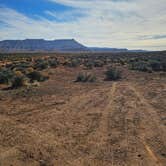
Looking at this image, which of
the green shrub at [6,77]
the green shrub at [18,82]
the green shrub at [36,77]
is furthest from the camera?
the green shrub at [36,77]

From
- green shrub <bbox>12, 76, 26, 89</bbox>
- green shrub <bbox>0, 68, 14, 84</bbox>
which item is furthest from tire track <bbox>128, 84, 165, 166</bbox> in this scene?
green shrub <bbox>0, 68, 14, 84</bbox>

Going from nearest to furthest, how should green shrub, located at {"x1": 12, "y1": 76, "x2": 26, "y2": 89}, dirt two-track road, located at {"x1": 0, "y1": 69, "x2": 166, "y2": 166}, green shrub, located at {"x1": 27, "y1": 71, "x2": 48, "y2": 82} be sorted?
dirt two-track road, located at {"x1": 0, "y1": 69, "x2": 166, "y2": 166}
green shrub, located at {"x1": 12, "y1": 76, "x2": 26, "y2": 89}
green shrub, located at {"x1": 27, "y1": 71, "x2": 48, "y2": 82}

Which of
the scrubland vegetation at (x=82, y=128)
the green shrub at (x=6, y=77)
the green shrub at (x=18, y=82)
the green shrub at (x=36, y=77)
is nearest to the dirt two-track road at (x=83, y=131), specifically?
the scrubland vegetation at (x=82, y=128)

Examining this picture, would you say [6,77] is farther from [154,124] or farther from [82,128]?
[154,124]

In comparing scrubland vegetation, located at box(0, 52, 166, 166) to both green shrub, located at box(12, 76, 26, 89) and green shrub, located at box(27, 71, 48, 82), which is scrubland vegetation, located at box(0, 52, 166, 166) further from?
green shrub, located at box(27, 71, 48, 82)

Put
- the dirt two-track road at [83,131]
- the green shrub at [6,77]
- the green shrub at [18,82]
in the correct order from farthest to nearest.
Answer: the green shrub at [6,77] < the green shrub at [18,82] < the dirt two-track road at [83,131]

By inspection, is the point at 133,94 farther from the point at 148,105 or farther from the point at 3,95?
the point at 3,95

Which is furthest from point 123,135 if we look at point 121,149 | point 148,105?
point 148,105

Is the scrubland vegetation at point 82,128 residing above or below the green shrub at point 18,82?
below

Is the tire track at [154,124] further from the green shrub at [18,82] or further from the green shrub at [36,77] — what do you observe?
the green shrub at [36,77]

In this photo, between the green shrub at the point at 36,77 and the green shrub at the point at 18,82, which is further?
the green shrub at the point at 36,77
